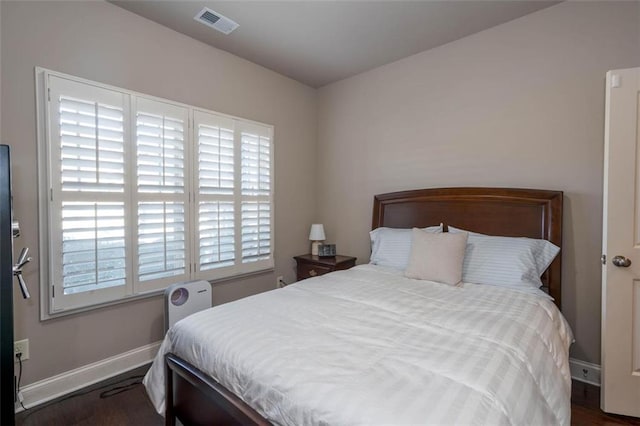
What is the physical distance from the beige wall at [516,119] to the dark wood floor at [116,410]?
43cm

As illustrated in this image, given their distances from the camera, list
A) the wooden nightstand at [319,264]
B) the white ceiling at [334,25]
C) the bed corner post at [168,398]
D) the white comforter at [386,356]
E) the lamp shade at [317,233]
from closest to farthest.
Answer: the white comforter at [386,356]
the bed corner post at [168,398]
the white ceiling at [334,25]
the wooden nightstand at [319,264]
the lamp shade at [317,233]

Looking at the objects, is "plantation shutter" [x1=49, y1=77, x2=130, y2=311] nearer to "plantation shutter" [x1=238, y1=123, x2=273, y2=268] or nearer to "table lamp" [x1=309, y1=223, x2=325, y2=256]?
"plantation shutter" [x1=238, y1=123, x2=273, y2=268]

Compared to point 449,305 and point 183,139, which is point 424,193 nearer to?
point 449,305

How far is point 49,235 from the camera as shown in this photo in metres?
2.03

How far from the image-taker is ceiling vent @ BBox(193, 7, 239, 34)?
2.39m

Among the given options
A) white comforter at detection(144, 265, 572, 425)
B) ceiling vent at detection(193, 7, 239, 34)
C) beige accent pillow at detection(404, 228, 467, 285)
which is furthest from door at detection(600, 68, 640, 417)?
ceiling vent at detection(193, 7, 239, 34)

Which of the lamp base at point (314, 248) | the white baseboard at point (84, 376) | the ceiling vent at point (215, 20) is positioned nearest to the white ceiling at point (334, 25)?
the ceiling vent at point (215, 20)

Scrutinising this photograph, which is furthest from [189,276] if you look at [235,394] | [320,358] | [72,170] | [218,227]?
[320,358]

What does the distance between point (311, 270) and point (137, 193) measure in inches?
74.4

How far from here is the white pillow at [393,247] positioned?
2.68 meters

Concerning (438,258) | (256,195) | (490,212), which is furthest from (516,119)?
(256,195)

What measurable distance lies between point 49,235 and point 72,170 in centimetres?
46

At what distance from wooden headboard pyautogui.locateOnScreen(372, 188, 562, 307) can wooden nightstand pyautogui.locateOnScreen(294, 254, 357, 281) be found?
624mm

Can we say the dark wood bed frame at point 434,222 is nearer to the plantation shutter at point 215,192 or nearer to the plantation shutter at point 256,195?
the plantation shutter at point 256,195
